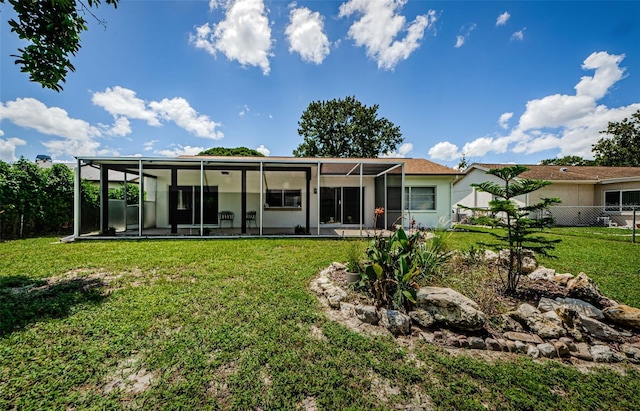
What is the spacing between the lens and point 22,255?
6086 mm

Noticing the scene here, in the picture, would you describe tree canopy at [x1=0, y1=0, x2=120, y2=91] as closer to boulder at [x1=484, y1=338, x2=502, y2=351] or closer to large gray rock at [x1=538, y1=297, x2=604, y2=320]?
boulder at [x1=484, y1=338, x2=502, y2=351]

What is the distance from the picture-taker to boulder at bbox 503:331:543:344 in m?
2.61

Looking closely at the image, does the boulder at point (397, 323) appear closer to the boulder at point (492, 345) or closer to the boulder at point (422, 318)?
the boulder at point (422, 318)

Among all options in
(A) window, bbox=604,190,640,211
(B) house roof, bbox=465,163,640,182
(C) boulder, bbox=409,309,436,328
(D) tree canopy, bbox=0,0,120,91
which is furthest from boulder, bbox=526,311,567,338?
(A) window, bbox=604,190,640,211

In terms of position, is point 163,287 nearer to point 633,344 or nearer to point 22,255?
point 22,255

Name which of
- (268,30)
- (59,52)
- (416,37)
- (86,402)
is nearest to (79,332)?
(86,402)

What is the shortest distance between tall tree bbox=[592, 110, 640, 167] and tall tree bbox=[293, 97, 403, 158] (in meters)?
25.3

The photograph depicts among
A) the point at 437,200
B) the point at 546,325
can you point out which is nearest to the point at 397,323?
the point at 546,325

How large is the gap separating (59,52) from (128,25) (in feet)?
20.6

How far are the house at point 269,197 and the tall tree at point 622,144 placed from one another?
108 ft

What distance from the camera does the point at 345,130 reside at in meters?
29.1

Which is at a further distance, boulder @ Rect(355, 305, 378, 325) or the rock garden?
boulder @ Rect(355, 305, 378, 325)

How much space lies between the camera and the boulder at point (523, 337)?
103 inches

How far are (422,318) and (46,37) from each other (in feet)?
20.4
